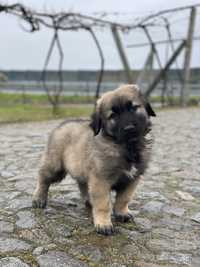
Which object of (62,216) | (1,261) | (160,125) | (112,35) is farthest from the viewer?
(112,35)

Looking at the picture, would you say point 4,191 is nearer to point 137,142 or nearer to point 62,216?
point 62,216

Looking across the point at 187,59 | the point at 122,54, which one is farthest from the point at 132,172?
the point at 187,59

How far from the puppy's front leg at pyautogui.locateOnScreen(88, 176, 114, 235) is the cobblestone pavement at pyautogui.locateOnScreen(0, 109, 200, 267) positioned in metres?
0.08

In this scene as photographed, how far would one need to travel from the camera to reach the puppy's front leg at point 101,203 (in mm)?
3682

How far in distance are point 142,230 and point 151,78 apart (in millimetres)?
14712

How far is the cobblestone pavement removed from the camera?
325 centimetres

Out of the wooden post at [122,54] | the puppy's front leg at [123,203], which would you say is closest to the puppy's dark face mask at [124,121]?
the puppy's front leg at [123,203]

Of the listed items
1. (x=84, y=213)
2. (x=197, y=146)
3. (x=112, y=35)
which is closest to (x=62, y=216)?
(x=84, y=213)

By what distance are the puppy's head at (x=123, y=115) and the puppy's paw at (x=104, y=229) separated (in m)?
0.67

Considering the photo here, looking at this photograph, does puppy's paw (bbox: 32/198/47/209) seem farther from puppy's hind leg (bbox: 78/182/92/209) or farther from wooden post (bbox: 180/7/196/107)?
wooden post (bbox: 180/7/196/107)

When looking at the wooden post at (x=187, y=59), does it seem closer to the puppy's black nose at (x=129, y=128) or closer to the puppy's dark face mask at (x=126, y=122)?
the puppy's dark face mask at (x=126, y=122)

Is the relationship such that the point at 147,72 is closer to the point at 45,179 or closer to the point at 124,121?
the point at 45,179

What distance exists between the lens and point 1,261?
3.14 m

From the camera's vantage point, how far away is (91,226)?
3.89 meters
